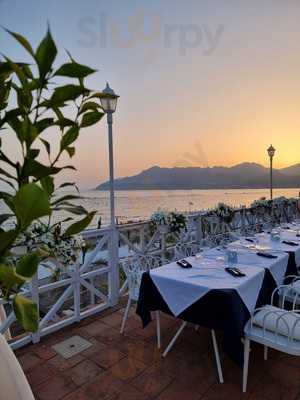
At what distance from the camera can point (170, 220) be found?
404cm

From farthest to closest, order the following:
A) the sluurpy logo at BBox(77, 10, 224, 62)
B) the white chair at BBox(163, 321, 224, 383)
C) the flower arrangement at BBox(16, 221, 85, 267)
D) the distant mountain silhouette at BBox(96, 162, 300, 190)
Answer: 1. the distant mountain silhouette at BBox(96, 162, 300, 190)
2. the sluurpy logo at BBox(77, 10, 224, 62)
3. the white chair at BBox(163, 321, 224, 383)
4. the flower arrangement at BBox(16, 221, 85, 267)

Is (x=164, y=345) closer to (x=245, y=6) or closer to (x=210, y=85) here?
(x=245, y=6)

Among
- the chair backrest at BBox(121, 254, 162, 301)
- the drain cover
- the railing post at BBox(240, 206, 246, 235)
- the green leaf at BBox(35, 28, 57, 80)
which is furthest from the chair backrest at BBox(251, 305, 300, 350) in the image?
the railing post at BBox(240, 206, 246, 235)

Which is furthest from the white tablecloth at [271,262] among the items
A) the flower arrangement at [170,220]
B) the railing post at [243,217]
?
the railing post at [243,217]

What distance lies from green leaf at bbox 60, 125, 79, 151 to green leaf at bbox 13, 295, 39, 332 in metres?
0.40

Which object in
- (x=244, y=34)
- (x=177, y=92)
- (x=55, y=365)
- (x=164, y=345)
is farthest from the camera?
(x=177, y=92)

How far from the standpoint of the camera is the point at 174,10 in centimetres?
460

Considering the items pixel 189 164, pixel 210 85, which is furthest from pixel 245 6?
pixel 189 164

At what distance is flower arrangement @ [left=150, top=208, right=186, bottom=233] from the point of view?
4.04 meters

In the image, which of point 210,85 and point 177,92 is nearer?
point 210,85

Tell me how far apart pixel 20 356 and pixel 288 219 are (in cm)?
710

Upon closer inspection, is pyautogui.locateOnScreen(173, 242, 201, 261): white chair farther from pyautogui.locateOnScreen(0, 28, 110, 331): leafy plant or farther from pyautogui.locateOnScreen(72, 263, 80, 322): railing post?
pyautogui.locateOnScreen(0, 28, 110, 331): leafy plant

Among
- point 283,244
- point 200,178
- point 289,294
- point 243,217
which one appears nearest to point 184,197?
point 200,178

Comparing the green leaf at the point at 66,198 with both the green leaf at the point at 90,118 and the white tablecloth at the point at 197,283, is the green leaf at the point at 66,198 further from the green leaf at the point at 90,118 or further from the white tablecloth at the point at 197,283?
the white tablecloth at the point at 197,283
